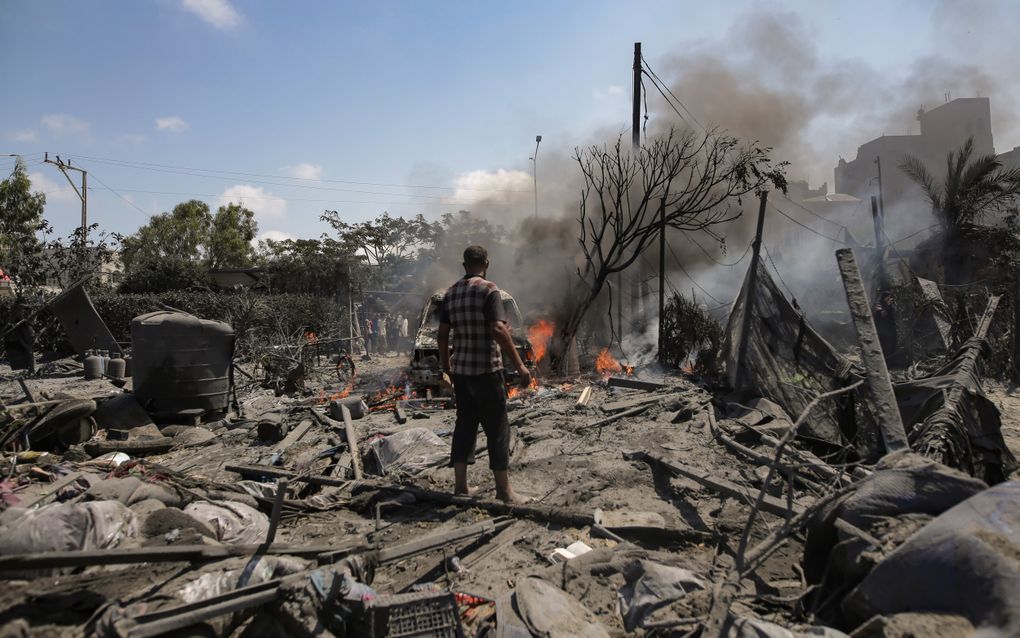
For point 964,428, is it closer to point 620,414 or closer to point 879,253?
point 620,414

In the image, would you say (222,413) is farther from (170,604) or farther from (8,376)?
(8,376)

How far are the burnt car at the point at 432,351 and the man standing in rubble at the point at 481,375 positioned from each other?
4.49 metres

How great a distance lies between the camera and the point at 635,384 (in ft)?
28.9

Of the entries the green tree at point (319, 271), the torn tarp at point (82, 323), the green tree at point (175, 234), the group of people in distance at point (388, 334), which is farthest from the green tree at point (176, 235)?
the torn tarp at point (82, 323)

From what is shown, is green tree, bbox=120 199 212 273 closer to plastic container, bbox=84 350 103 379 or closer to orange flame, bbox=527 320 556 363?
plastic container, bbox=84 350 103 379

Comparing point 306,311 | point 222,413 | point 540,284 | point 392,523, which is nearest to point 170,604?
point 392,523

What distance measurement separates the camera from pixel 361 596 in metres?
2.38

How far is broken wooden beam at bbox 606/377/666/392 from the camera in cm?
856

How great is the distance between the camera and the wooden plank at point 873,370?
397cm

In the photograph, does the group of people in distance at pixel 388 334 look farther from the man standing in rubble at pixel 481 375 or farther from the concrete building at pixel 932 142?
the concrete building at pixel 932 142

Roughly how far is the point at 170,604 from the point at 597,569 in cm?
204

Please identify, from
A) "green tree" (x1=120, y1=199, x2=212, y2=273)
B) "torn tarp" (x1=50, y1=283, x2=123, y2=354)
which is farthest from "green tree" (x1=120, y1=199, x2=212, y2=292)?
"torn tarp" (x1=50, y1=283, x2=123, y2=354)

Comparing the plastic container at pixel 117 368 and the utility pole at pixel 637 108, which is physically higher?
the utility pole at pixel 637 108

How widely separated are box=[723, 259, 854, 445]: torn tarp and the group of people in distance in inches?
607
